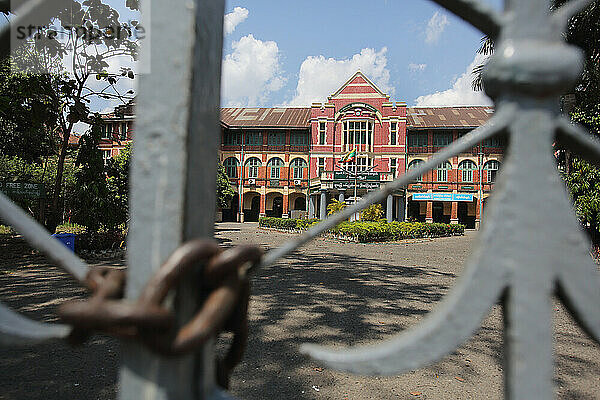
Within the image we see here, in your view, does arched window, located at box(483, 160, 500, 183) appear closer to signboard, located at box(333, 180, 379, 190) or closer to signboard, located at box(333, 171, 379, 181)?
signboard, located at box(333, 171, 379, 181)

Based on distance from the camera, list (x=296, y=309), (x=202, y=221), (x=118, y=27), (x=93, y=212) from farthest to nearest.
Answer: (x=93, y=212), (x=118, y=27), (x=296, y=309), (x=202, y=221)

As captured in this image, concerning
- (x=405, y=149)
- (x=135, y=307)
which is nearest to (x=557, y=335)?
(x=135, y=307)

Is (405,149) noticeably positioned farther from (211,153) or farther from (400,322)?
(211,153)

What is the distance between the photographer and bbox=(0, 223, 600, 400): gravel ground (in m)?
2.68

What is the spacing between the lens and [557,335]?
4133mm

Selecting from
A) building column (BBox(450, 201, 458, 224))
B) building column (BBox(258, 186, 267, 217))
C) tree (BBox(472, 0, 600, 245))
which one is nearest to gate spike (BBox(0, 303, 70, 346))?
tree (BBox(472, 0, 600, 245))

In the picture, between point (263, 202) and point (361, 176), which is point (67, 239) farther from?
point (263, 202)

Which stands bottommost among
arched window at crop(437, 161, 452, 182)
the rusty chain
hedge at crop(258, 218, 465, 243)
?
hedge at crop(258, 218, 465, 243)

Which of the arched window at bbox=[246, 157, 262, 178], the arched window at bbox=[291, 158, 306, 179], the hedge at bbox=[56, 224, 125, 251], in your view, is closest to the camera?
the hedge at bbox=[56, 224, 125, 251]

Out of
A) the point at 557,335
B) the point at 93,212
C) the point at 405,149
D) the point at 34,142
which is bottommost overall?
the point at 557,335

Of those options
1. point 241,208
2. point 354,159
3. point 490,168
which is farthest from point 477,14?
point 241,208

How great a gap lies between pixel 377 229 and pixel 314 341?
41.8 ft

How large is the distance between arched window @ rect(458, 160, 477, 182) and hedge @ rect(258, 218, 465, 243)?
7529 millimetres

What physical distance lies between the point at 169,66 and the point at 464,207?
113ft
